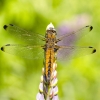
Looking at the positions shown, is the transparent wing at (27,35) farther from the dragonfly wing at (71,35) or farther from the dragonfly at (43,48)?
the dragonfly wing at (71,35)

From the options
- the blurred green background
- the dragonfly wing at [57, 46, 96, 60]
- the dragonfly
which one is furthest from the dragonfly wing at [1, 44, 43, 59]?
the blurred green background

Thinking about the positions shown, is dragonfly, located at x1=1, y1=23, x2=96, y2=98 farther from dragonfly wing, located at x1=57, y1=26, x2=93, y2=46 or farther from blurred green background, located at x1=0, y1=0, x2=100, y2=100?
blurred green background, located at x1=0, y1=0, x2=100, y2=100

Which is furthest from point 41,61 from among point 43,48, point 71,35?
point 43,48

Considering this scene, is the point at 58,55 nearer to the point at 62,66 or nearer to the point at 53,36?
the point at 53,36

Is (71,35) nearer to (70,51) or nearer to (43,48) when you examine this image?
(70,51)

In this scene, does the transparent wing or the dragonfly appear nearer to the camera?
the dragonfly

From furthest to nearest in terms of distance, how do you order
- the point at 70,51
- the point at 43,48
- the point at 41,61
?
the point at 41,61 < the point at 70,51 < the point at 43,48

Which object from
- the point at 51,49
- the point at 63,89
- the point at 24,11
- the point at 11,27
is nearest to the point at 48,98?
the point at 51,49

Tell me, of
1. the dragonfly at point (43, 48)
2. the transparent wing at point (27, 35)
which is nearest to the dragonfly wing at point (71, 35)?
the dragonfly at point (43, 48)
